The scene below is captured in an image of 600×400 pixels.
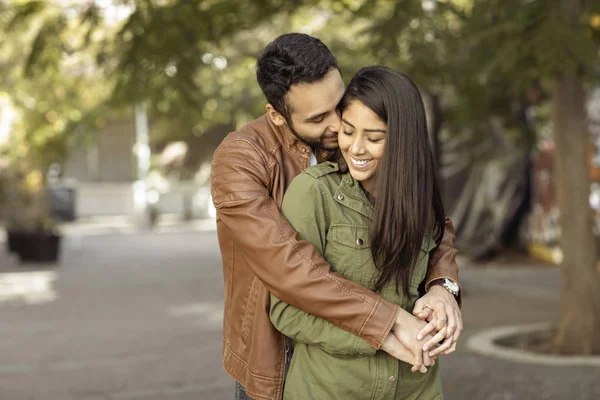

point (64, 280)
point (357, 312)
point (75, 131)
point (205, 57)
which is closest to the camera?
point (357, 312)

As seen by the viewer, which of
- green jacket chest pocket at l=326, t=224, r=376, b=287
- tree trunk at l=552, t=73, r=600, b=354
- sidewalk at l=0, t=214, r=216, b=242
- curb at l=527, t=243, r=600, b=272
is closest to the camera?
green jacket chest pocket at l=326, t=224, r=376, b=287

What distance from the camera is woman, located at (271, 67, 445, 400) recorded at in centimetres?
274

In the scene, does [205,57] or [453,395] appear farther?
[205,57]

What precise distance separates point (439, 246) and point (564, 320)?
19.0 ft

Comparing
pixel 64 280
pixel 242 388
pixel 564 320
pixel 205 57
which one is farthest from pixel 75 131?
pixel 242 388

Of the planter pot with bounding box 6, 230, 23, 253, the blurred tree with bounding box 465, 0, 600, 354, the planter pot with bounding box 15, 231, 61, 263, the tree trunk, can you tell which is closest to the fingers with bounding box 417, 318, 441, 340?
the blurred tree with bounding box 465, 0, 600, 354

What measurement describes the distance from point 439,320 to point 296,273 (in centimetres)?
40

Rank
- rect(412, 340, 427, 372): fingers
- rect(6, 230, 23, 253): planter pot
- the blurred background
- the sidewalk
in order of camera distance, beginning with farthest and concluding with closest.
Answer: the sidewalk < rect(6, 230, 23, 253): planter pot < the blurred background < rect(412, 340, 427, 372): fingers

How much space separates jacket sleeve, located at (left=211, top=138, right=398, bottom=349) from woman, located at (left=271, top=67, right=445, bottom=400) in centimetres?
5

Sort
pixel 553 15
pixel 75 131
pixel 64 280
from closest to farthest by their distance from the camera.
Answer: pixel 553 15 < pixel 64 280 < pixel 75 131

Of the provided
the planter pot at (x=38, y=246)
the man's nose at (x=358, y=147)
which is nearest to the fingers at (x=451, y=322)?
the man's nose at (x=358, y=147)

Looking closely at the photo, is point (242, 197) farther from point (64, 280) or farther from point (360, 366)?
point (64, 280)

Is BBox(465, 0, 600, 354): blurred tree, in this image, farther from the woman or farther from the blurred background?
the woman

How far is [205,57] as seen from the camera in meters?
8.20
